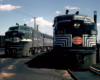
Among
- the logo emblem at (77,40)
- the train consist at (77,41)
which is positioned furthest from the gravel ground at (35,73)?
the logo emblem at (77,40)

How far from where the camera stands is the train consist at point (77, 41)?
7.70 m

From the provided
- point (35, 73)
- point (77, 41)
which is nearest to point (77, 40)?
point (77, 41)

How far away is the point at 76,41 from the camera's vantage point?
8094mm

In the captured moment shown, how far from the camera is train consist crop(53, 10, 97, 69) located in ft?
25.3

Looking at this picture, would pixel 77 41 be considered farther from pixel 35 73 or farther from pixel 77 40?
pixel 35 73

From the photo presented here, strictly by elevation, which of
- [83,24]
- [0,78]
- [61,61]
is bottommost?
[0,78]

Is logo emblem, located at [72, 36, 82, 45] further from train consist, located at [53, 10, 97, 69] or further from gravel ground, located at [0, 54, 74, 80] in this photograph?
gravel ground, located at [0, 54, 74, 80]

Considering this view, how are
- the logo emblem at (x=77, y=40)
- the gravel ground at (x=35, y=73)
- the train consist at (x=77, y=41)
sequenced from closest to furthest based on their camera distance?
the gravel ground at (x=35, y=73), the train consist at (x=77, y=41), the logo emblem at (x=77, y=40)

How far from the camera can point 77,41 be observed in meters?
8.07

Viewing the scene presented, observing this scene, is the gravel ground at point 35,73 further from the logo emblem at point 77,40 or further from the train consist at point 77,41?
the logo emblem at point 77,40

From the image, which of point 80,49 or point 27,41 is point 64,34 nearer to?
point 80,49

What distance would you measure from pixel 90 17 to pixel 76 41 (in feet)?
8.25

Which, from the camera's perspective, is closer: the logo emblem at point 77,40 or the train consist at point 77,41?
the train consist at point 77,41

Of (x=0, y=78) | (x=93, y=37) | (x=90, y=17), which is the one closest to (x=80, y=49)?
(x=93, y=37)
